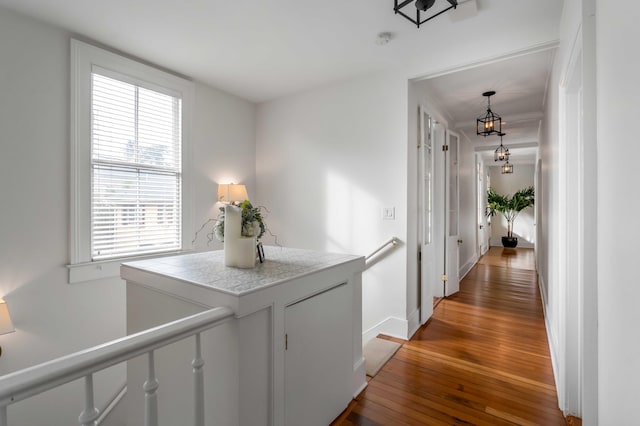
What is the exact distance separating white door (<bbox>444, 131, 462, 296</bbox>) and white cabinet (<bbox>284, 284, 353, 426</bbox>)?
2827 millimetres

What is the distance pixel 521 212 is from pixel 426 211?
8113mm

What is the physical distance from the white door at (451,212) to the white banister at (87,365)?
12.6 ft

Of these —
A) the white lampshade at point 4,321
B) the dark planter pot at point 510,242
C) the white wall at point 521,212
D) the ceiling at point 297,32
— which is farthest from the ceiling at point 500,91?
the dark planter pot at point 510,242

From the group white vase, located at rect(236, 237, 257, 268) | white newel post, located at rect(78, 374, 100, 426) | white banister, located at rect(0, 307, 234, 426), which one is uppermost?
white vase, located at rect(236, 237, 257, 268)

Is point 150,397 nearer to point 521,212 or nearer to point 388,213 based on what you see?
point 388,213

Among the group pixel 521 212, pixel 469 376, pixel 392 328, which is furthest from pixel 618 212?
pixel 521 212

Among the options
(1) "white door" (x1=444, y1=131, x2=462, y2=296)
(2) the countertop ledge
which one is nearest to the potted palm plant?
(1) "white door" (x1=444, y1=131, x2=462, y2=296)

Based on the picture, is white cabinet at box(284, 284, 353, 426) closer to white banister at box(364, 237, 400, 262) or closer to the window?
white banister at box(364, 237, 400, 262)

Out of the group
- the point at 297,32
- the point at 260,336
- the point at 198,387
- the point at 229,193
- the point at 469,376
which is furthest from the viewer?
the point at 229,193

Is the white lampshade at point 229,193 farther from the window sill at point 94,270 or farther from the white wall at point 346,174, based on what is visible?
the window sill at point 94,270

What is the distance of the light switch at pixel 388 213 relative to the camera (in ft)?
10.1

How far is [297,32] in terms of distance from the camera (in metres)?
2.46

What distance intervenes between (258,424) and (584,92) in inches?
76.6

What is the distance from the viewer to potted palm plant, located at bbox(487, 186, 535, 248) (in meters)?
9.31
